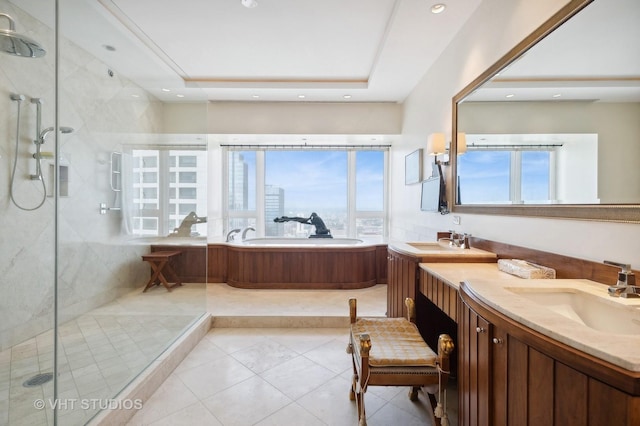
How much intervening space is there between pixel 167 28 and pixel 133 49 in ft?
1.55

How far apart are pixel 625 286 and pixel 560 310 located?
0.22 meters

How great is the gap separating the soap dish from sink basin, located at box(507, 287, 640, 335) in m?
0.28

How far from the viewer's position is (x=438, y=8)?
2.11 metres

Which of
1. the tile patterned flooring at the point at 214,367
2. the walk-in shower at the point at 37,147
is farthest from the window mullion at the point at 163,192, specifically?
the walk-in shower at the point at 37,147

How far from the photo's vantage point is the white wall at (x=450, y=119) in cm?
122

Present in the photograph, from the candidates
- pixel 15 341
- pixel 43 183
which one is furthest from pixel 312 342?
pixel 43 183

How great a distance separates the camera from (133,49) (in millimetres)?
2750

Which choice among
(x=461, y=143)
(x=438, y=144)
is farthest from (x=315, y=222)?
(x=461, y=143)

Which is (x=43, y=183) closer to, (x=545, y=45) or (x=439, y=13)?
(x=439, y=13)

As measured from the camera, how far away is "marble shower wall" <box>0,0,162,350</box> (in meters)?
2.15

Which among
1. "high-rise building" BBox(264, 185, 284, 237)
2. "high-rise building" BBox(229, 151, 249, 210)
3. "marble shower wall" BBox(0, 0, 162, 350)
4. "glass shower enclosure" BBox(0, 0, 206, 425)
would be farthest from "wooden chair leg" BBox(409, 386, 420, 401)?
"high-rise building" BBox(229, 151, 249, 210)

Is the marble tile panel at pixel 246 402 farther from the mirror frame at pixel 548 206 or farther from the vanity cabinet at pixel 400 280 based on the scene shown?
the mirror frame at pixel 548 206

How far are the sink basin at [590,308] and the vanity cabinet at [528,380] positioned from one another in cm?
28

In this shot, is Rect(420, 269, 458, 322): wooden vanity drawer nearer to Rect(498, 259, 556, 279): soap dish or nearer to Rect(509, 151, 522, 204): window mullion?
Rect(498, 259, 556, 279): soap dish
